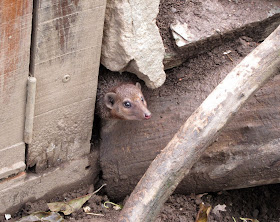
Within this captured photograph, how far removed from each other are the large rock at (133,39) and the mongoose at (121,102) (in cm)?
30

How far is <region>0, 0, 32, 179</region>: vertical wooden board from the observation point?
9.05 ft

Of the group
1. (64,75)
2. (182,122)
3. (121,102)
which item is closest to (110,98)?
(121,102)

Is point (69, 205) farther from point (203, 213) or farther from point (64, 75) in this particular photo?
point (64, 75)

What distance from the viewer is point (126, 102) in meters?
4.17

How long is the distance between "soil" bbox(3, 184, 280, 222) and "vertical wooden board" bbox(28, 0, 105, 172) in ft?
1.34

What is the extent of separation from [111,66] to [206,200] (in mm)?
1568

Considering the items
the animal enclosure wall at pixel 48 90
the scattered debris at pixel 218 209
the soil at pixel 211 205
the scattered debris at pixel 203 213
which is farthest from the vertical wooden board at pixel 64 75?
the scattered debris at pixel 218 209

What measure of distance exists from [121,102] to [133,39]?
80 cm

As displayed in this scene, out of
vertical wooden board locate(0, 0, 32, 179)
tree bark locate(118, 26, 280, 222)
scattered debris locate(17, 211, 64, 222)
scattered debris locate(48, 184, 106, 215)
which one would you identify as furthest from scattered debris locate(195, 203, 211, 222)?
vertical wooden board locate(0, 0, 32, 179)

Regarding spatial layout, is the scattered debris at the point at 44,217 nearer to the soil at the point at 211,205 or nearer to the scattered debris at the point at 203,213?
the soil at the point at 211,205

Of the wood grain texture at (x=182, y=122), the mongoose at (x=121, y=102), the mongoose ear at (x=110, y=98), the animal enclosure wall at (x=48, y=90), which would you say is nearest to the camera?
the animal enclosure wall at (x=48, y=90)

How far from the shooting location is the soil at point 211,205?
4008mm

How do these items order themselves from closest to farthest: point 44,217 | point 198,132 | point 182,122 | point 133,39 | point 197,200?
point 198,132 → point 133,39 → point 44,217 → point 182,122 → point 197,200

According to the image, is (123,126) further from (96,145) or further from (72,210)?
(72,210)
